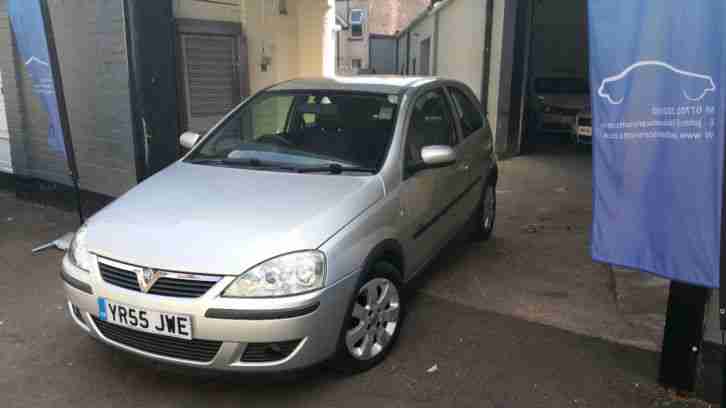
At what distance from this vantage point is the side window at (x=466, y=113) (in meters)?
4.97

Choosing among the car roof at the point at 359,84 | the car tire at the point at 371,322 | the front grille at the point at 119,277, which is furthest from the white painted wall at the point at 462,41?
the front grille at the point at 119,277

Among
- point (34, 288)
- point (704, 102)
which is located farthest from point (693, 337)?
point (34, 288)

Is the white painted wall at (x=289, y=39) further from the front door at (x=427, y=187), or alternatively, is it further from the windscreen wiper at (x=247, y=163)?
the windscreen wiper at (x=247, y=163)

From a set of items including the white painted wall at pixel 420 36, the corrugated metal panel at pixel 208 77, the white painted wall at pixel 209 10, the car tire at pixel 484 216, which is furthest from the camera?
the white painted wall at pixel 420 36

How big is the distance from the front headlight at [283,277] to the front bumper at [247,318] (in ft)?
0.11

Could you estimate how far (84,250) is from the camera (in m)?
3.10

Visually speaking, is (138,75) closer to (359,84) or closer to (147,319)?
(359,84)

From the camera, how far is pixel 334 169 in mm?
3639

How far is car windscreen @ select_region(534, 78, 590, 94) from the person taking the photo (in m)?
12.5

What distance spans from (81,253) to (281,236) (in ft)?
3.65

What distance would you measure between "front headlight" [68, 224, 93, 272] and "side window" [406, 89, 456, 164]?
192 cm

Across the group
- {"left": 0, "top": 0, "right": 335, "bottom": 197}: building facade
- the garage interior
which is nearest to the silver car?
the garage interior

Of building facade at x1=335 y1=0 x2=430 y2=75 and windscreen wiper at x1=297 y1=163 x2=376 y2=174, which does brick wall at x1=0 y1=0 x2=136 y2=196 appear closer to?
windscreen wiper at x1=297 y1=163 x2=376 y2=174

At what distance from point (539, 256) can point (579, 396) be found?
2392 mm
